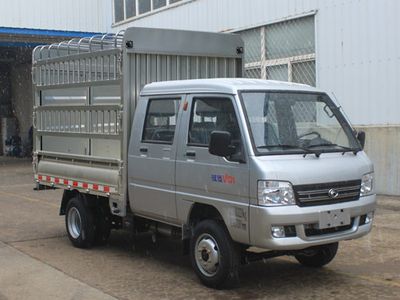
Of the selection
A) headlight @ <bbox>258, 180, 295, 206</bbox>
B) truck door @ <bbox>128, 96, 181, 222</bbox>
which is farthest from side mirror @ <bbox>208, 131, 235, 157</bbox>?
truck door @ <bbox>128, 96, 181, 222</bbox>

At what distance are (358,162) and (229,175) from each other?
139 cm

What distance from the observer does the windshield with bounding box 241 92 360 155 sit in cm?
576

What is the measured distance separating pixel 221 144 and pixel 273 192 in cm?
68

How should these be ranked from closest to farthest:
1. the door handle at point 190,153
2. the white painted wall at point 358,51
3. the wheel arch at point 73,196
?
1. the door handle at point 190,153
2. the wheel arch at point 73,196
3. the white painted wall at point 358,51

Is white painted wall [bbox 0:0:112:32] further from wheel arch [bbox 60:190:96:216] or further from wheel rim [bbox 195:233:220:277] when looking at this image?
wheel rim [bbox 195:233:220:277]

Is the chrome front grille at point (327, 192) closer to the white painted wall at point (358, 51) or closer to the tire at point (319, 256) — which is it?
the tire at point (319, 256)

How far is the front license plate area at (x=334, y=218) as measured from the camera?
18.2 ft

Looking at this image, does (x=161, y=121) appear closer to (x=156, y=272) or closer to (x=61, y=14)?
(x=156, y=272)

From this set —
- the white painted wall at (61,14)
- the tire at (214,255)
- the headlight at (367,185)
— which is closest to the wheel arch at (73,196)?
the tire at (214,255)

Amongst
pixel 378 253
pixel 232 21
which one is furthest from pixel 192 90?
pixel 232 21

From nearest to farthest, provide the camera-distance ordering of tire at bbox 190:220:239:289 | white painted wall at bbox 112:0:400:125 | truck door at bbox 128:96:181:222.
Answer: tire at bbox 190:220:239:289 < truck door at bbox 128:96:181:222 < white painted wall at bbox 112:0:400:125

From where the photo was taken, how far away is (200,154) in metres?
6.06

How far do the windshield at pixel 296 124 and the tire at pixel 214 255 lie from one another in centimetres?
97

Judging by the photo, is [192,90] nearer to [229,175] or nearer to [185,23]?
[229,175]
